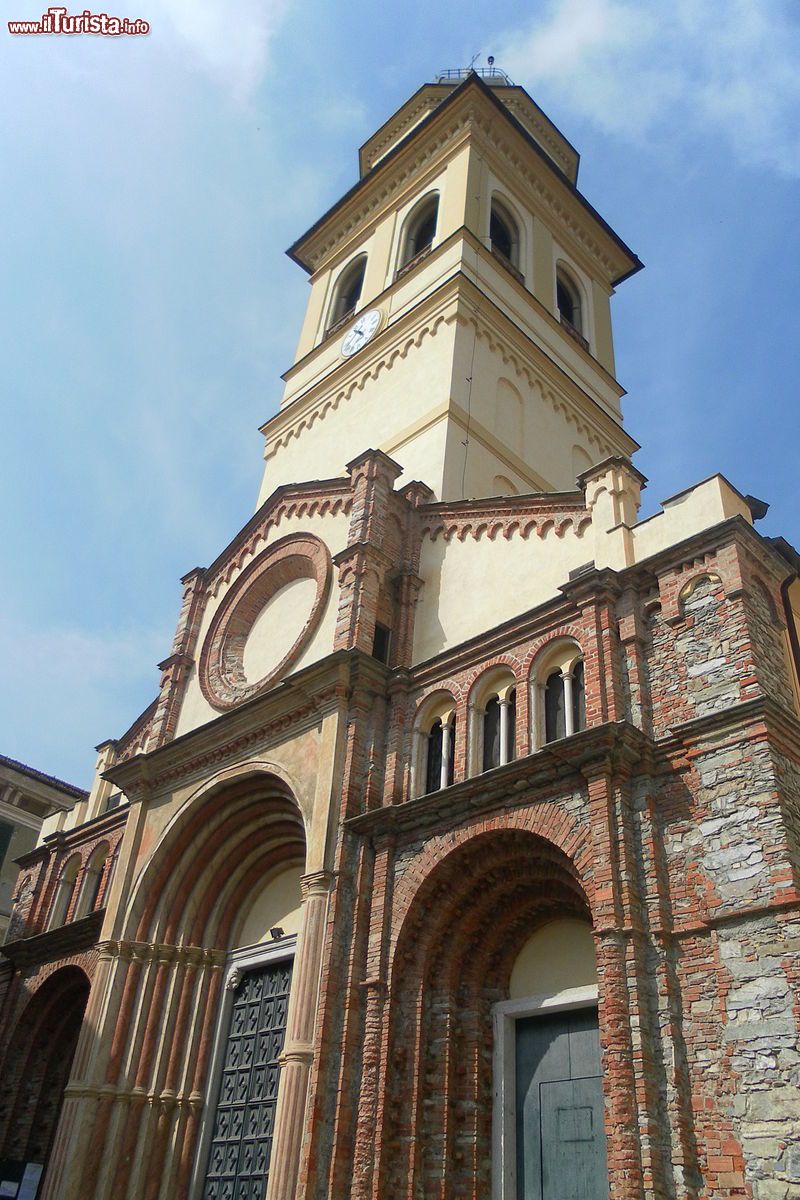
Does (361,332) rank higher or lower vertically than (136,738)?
higher

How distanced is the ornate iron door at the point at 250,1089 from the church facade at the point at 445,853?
0.06 m

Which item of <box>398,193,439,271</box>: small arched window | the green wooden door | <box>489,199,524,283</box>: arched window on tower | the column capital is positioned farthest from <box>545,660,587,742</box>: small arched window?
<box>398,193,439,271</box>: small arched window

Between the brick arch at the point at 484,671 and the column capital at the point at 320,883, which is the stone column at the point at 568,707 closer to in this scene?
the brick arch at the point at 484,671

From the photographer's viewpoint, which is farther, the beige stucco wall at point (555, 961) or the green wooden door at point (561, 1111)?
the beige stucco wall at point (555, 961)

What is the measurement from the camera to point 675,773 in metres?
10.7

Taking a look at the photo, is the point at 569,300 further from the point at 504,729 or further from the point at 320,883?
the point at 320,883

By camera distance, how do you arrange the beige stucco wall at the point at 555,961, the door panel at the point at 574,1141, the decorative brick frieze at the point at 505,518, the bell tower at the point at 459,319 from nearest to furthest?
1. the door panel at the point at 574,1141
2. the beige stucco wall at the point at 555,961
3. the decorative brick frieze at the point at 505,518
4. the bell tower at the point at 459,319

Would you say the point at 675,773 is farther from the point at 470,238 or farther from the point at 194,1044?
the point at 470,238

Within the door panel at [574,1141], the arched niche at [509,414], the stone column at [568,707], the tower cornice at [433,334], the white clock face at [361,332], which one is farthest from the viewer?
the white clock face at [361,332]

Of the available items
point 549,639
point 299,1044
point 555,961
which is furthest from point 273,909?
point 549,639

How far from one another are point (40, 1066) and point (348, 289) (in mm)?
20115

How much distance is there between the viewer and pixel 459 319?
67.0ft

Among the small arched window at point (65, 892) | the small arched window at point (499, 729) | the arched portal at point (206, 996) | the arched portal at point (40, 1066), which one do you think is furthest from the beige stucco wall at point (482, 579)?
the small arched window at point (65, 892)

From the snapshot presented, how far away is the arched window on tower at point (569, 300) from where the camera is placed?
26.1m
